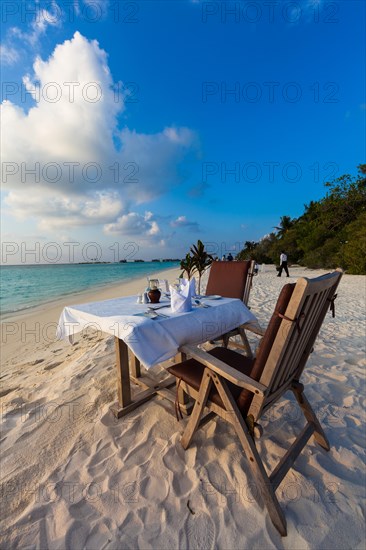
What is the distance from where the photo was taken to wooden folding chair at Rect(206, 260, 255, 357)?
330 centimetres

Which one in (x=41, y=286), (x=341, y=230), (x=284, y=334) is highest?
(x=341, y=230)

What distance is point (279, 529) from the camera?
1225 mm

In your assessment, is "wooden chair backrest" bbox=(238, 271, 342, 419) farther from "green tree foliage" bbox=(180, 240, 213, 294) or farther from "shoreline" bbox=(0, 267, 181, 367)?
"green tree foliage" bbox=(180, 240, 213, 294)

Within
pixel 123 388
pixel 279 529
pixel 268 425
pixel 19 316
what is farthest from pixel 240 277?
pixel 19 316

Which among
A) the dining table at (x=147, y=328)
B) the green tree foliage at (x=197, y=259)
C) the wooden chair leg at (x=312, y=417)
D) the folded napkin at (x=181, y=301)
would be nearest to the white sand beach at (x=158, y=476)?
the wooden chair leg at (x=312, y=417)

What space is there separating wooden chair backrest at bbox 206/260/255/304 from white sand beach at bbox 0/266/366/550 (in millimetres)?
1296

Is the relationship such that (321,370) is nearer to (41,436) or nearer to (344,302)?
(41,436)

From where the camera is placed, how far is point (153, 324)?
173 centimetres

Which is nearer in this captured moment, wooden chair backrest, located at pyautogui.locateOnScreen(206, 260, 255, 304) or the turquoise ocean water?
wooden chair backrest, located at pyautogui.locateOnScreen(206, 260, 255, 304)

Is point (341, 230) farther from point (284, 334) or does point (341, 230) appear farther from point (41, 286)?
point (41, 286)

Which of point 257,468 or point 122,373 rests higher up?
point 122,373

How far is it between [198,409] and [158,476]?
454 millimetres

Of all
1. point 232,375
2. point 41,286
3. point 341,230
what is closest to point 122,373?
point 232,375

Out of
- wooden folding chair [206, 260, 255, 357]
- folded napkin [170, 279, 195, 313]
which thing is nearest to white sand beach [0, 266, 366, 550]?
folded napkin [170, 279, 195, 313]
